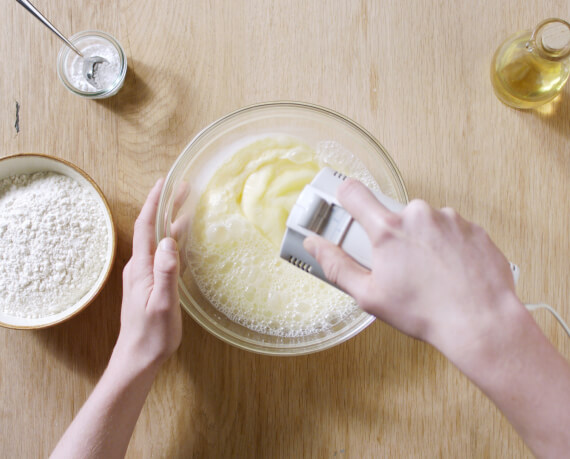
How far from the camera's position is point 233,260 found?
3.25ft

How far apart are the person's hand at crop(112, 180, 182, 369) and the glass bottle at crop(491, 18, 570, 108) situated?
79 centimetres

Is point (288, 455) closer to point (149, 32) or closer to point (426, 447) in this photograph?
point (426, 447)

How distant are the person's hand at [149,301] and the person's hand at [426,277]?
0.34m

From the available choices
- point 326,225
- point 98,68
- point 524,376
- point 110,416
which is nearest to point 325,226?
point 326,225

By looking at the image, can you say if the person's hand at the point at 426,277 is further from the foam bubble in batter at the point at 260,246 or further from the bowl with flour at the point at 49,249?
the bowl with flour at the point at 49,249

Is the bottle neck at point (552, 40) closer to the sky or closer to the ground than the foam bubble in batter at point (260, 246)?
closer to the sky

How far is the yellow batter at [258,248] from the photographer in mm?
975

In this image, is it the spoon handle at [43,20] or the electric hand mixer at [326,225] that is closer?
the electric hand mixer at [326,225]

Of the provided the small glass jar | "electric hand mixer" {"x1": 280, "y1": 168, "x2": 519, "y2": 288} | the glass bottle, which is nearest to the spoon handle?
the small glass jar

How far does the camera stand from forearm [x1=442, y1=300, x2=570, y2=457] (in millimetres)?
677

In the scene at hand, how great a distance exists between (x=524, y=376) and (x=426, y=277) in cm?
21

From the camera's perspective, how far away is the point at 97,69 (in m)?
1.06

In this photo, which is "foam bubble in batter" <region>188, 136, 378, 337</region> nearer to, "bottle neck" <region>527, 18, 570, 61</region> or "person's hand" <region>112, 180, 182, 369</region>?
"person's hand" <region>112, 180, 182, 369</region>

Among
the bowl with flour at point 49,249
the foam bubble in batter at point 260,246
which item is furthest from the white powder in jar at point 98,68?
the foam bubble in batter at point 260,246
